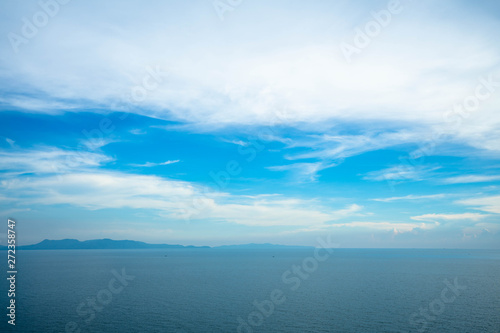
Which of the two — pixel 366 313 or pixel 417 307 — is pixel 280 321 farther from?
pixel 417 307

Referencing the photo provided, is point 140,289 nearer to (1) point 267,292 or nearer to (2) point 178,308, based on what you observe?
(2) point 178,308

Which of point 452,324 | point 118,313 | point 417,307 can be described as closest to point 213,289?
point 118,313

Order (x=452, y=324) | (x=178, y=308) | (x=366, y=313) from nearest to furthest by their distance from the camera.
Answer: (x=452, y=324) → (x=366, y=313) → (x=178, y=308)

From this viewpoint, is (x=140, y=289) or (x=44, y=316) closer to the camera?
(x=44, y=316)

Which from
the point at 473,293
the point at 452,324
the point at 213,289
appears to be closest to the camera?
the point at 452,324

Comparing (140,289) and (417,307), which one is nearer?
(417,307)

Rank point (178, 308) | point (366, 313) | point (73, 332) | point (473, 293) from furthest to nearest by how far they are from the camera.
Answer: point (473, 293) < point (178, 308) < point (366, 313) < point (73, 332)

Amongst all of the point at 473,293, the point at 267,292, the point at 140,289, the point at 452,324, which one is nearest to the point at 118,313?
the point at 140,289

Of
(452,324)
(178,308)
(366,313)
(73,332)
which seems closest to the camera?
(73,332)
